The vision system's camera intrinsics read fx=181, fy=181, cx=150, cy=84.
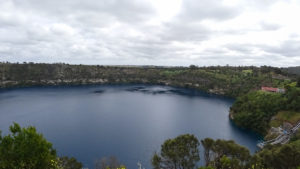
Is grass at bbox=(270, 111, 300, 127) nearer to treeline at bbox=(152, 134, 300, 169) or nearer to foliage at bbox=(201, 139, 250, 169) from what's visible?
treeline at bbox=(152, 134, 300, 169)

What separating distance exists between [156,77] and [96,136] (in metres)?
141

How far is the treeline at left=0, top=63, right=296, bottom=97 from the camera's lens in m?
114

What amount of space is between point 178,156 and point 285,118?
144 feet

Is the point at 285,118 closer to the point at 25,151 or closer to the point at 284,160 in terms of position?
the point at 284,160

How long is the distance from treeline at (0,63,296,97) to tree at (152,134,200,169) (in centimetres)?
8968

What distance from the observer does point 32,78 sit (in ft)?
484

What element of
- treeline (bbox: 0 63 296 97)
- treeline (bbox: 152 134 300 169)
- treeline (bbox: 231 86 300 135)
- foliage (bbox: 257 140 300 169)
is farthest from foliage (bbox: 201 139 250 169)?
treeline (bbox: 0 63 296 97)

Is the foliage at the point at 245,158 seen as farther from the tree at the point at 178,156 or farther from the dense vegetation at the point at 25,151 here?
the dense vegetation at the point at 25,151

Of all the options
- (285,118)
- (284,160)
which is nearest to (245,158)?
(284,160)

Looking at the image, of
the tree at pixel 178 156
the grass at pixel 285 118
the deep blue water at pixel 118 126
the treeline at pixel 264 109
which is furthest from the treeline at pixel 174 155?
the treeline at pixel 264 109

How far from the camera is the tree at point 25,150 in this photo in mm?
12078

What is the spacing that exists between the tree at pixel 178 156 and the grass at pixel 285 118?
128ft

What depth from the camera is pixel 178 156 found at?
23.4 meters

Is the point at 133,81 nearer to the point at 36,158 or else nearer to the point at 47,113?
the point at 47,113
